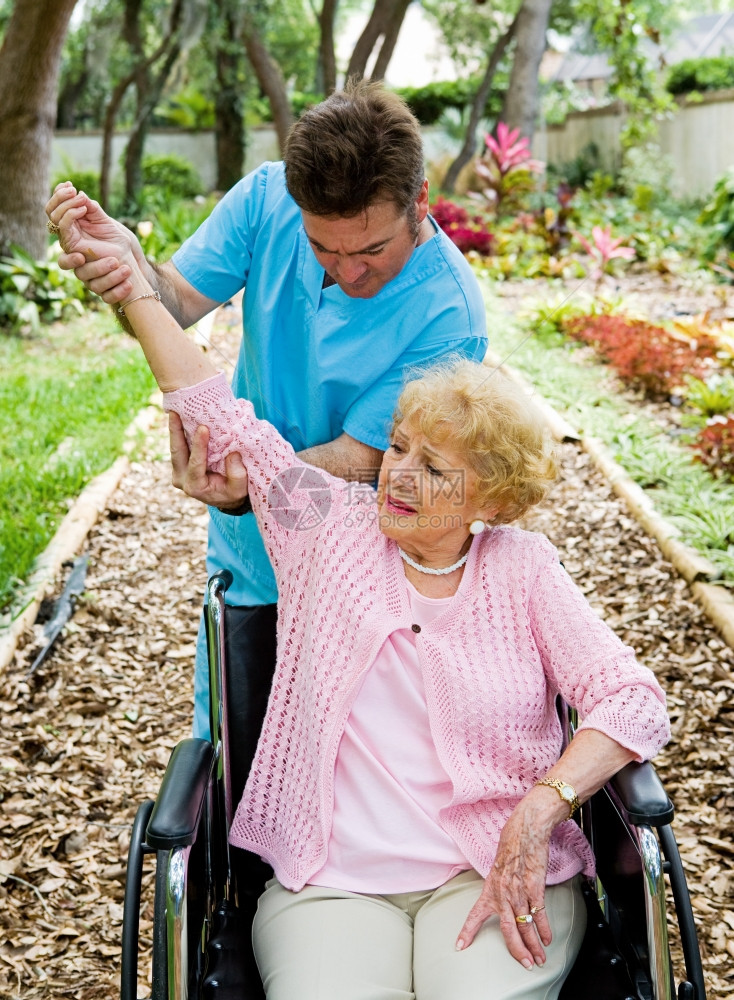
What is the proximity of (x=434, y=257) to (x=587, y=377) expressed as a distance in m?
4.63

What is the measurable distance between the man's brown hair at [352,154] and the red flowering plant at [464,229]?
828 cm

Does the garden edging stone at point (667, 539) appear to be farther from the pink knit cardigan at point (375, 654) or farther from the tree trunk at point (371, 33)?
the tree trunk at point (371, 33)

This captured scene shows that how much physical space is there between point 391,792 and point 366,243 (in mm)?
958

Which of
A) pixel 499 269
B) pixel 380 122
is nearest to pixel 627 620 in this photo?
pixel 380 122

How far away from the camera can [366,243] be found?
5.84 feet

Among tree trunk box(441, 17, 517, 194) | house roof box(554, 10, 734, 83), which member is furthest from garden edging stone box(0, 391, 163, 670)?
house roof box(554, 10, 734, 83)

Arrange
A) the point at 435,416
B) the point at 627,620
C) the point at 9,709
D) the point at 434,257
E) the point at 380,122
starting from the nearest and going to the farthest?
the point at 380,122
the point at 435,416
the point at 434,257
the point at 9,709
the point at 627,620

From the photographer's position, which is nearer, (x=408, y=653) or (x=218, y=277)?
(x=408, y=653)

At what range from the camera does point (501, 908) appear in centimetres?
158

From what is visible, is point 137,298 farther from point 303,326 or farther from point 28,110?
point 28,110

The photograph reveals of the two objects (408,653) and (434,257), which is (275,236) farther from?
(408,653)

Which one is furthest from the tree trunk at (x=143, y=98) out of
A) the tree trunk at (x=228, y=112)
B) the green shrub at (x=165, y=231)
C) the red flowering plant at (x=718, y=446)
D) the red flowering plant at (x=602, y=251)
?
the red flowering plant at (x=718, y=446)

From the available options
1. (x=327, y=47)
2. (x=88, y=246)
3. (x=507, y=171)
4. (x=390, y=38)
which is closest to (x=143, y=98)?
(x=390, y=38)

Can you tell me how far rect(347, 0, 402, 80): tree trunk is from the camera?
30.9ft
